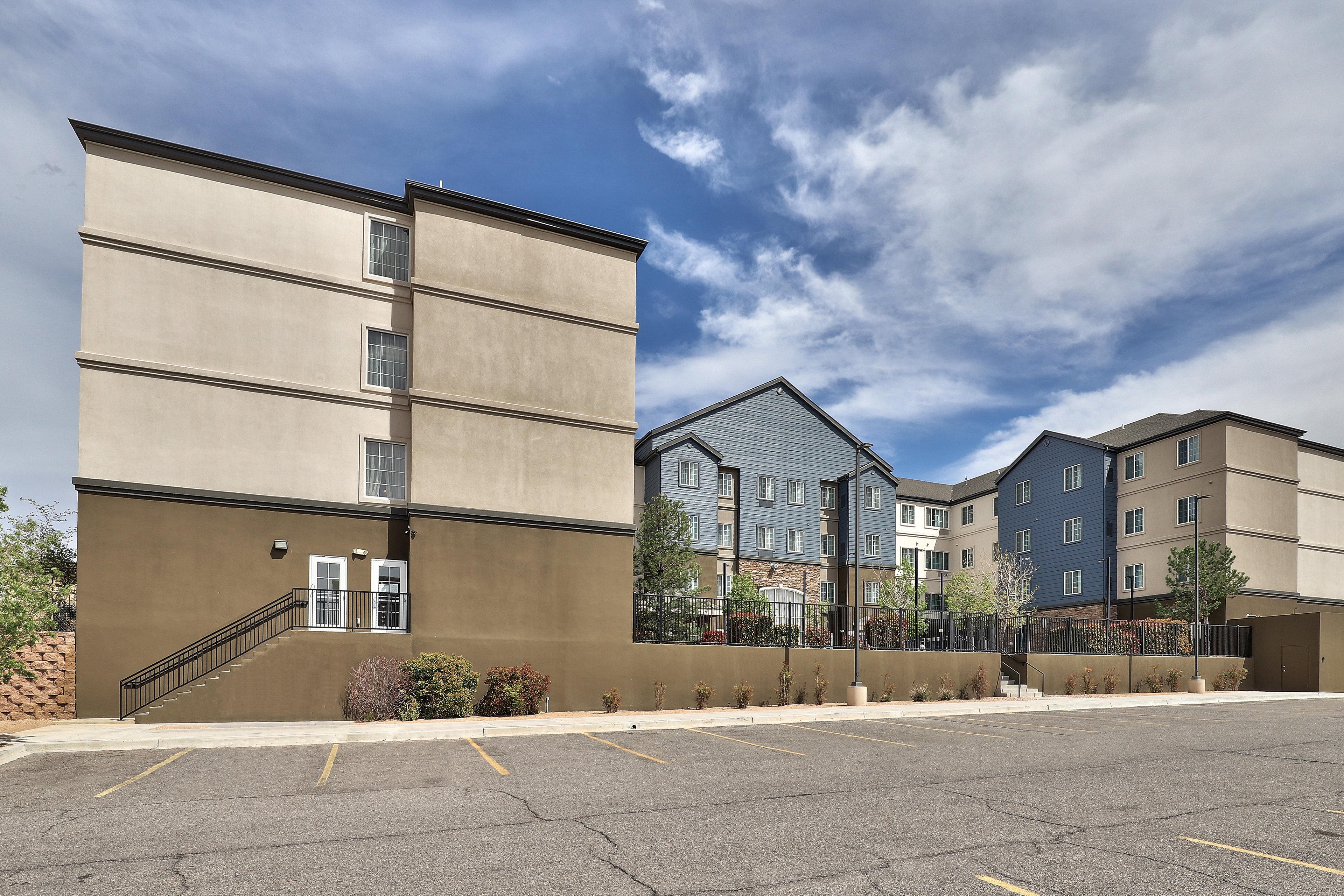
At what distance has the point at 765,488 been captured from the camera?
51.8m

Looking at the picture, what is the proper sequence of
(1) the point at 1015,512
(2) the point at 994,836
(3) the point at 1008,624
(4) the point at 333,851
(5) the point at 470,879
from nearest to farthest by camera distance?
(5) the point at 470,879 → (4) the point at 333,851 → (2) the point at 994,836 → (3) the point at 1008,624 → (1) the point at 1015,512

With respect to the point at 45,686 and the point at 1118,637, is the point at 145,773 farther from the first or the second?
the point at 1118,637

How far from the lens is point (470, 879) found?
24.5 feet

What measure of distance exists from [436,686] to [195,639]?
6382 millimetres

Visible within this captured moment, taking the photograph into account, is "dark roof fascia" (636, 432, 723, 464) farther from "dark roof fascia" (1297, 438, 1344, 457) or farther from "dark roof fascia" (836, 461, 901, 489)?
"dark roof fascia" (1297, 438, 1344, 457)

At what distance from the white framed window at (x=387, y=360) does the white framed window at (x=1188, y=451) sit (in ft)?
141

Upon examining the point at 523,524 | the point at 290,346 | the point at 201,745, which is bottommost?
the point at 201,745

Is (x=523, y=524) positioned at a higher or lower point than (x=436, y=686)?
higher

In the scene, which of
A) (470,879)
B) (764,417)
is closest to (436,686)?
(470,879)

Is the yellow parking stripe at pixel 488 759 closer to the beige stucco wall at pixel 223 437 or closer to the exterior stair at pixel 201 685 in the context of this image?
the exterior stair at pixel 201 685

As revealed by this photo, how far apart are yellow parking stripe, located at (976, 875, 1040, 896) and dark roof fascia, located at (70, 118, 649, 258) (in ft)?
74.4

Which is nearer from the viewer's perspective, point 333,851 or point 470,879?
point 470,879

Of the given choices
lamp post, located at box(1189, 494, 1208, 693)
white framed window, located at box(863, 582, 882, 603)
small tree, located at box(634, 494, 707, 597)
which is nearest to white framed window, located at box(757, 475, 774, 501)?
white framed window, located at box(863, 582, 882, 603)

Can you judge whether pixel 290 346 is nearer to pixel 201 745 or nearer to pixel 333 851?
pixel 201 745
